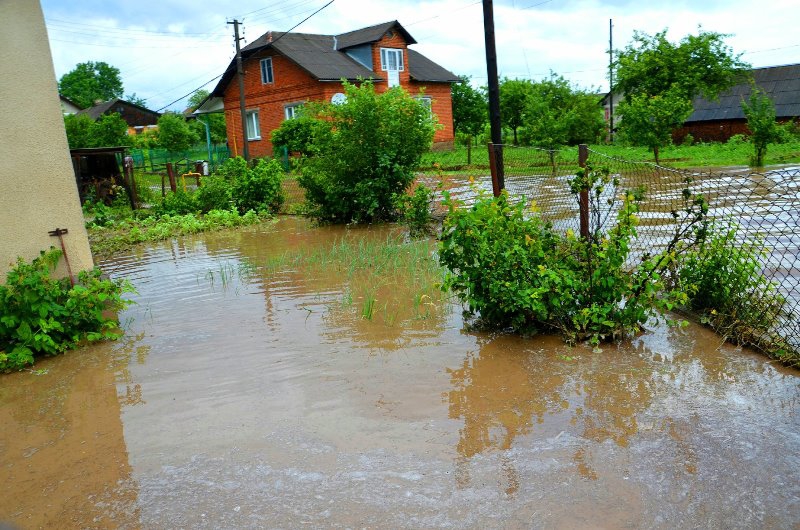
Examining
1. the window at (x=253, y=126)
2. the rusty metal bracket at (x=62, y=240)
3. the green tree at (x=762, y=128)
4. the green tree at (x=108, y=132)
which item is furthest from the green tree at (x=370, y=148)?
the green tree at (x=108, y=132)

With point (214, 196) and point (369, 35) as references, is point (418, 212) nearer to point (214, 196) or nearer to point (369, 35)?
point (214, 196)

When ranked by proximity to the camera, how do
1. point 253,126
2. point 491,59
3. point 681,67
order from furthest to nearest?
point 253,126
point 681,67
point 491,59

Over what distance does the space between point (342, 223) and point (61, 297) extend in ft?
27.4

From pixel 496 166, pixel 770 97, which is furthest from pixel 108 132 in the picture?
pixel 496 166

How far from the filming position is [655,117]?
2380 centimetres

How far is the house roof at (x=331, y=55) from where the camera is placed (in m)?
34.5

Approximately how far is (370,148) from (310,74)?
21111 mm

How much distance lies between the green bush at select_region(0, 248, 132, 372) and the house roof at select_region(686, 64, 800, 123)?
117 ft

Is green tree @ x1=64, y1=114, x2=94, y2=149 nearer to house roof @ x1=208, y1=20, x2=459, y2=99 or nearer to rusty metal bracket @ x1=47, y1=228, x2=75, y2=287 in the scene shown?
house roof @ x1=208, y1=20, x2=459, y2=99

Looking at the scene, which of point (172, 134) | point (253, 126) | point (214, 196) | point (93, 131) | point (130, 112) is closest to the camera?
point (214, 196)

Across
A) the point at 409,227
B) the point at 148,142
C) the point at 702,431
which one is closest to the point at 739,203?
the point at 409,227

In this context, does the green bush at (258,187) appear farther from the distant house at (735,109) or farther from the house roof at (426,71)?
the distant house at (735,109)

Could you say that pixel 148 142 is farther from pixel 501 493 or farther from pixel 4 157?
pixel 501 493

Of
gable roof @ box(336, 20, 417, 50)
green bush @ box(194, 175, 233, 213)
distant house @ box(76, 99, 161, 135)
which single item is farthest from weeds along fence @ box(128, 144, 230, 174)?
distant house @ box(76, 99, 161, 135)
